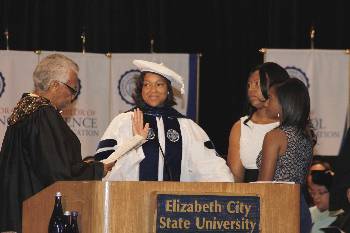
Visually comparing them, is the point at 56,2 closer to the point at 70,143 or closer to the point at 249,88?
the point at 249,88

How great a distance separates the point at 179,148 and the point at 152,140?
0.64 ft

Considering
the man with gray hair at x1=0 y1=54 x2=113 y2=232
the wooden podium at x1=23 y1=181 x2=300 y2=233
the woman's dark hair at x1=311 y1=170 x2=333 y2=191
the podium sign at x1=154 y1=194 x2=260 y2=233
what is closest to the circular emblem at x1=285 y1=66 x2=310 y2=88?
the woman's dark hair at x1=311 y1=170 x2=333 y2=191

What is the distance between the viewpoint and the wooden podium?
3.39 m

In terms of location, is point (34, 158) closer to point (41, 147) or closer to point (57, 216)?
point (41, 147)

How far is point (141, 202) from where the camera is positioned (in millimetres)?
3402

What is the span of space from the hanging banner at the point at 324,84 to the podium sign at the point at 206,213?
16.9 feet

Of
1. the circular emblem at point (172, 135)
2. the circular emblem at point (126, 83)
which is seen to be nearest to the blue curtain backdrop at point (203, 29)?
the circular emblem at point (126, 83)

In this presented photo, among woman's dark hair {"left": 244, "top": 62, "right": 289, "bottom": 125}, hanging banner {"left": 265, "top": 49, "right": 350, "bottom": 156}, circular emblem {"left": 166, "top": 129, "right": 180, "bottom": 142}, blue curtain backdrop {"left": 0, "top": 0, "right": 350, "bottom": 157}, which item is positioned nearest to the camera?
woman's dark hair {"left": 244, "top": 62, "right": 289, "bottom": 125}

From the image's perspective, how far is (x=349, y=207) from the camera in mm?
4578

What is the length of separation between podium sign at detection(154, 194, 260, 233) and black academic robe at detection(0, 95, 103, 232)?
1.28 m

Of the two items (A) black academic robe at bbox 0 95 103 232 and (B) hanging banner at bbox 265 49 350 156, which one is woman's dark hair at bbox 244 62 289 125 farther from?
(B) hanging banner at bbox 265 49 350 156

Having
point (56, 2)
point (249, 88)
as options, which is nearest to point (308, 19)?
point (56, 2)

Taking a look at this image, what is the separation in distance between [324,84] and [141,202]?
18.0ft

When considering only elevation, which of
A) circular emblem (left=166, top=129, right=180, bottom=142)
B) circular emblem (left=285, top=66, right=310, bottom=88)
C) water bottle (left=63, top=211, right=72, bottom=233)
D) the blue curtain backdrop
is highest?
the blue curtain backdrop
